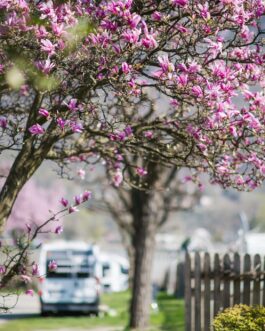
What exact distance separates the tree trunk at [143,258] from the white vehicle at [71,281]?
6159mm

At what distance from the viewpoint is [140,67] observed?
8281 mm

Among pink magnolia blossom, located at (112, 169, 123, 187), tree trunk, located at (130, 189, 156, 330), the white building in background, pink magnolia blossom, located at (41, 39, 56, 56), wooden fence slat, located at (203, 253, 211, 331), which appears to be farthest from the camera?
the white building in background

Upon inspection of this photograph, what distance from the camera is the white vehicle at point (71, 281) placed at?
25.9m

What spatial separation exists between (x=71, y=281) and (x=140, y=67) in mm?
18850

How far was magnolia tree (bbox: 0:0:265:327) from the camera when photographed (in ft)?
26.7

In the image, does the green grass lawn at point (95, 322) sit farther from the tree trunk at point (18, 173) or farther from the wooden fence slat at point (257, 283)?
the tree trunk at point (18, 173)

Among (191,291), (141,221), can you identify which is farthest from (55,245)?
(191,291)

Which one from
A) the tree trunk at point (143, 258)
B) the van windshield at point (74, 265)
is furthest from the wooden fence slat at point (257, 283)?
the van windshield at point (74, 265)

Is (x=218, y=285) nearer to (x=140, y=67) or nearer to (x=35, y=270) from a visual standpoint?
(x=35, y=270)

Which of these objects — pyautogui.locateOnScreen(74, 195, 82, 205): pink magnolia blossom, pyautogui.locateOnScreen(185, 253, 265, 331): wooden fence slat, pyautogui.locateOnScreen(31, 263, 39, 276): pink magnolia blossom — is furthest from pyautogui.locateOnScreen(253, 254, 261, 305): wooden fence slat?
pyautogui.locateOnScreen(31, 263, 39, 276): pink magnolia blossom

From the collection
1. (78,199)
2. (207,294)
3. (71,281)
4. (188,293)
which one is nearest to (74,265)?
(71,281)

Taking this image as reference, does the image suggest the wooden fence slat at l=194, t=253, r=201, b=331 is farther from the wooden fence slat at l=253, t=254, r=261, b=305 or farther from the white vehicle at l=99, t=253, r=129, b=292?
the white vehicle at l=99, t=253, r=129, b=292

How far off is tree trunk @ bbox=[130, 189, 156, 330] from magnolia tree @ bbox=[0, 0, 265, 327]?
9.97 metres

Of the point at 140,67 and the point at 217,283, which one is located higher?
the point at 140,67
